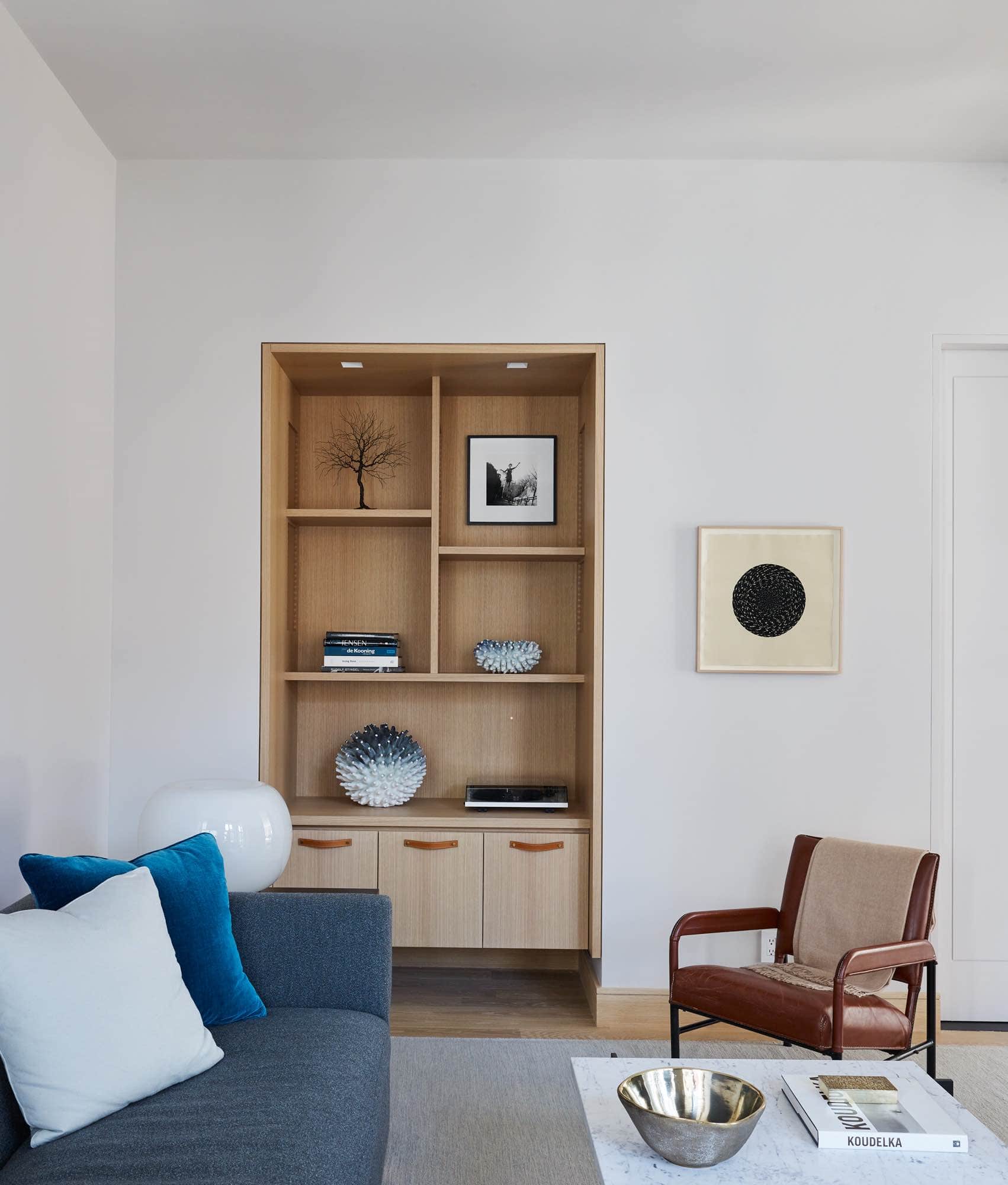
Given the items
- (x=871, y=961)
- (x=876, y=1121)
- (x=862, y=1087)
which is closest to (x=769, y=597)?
(x=871, y=961)

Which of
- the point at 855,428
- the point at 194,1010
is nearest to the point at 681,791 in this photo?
the point at 855,428

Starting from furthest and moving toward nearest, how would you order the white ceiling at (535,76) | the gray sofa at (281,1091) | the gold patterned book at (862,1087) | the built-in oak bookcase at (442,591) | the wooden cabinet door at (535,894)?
the built-in oak bookcase at (442,591) < the wooden cabinet door at (535,894) < the white ceiling at (535,76) < the gold patterned book at (862,1087) < the gray sofa at (281,1091)

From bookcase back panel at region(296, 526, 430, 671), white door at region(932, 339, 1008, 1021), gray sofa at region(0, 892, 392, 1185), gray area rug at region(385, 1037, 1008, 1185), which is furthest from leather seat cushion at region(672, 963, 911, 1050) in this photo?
bookcase back panel at region(296, 526, 430, 671)

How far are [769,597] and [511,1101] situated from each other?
1.75 metres

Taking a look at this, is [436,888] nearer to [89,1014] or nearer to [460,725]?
[460,725]

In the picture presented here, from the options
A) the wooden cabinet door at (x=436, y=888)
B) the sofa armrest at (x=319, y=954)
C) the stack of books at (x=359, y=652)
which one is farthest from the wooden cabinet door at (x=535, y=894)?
the sofa armrest at (x=319, y=954)

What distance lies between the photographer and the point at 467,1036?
3213 millimetres

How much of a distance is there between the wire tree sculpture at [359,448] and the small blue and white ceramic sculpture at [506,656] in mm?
797

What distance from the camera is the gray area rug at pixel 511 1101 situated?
241cm

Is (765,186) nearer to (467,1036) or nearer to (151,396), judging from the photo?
(151,396)

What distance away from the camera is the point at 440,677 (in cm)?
345

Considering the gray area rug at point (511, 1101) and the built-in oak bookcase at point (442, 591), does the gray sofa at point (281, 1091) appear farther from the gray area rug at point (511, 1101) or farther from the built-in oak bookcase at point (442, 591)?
the built-in oak bookcase at point (442, 591)

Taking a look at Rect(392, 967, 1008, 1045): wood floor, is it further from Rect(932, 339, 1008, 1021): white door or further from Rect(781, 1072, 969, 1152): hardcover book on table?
Rect(781, 1072, 969, 1152): hardcover book on table

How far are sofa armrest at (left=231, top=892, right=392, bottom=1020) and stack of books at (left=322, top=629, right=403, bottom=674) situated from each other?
1.35 m
